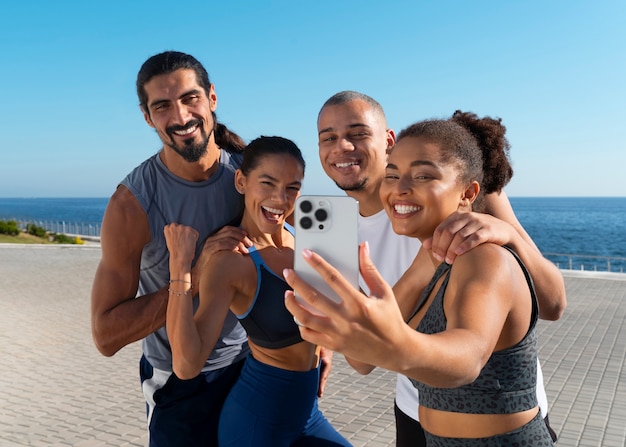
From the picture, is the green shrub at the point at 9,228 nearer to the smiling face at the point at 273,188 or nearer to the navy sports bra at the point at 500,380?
the smiling face at the point at 273,188

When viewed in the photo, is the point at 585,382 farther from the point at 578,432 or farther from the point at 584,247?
the point at 584,247

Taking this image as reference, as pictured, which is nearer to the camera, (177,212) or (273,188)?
(273,188)

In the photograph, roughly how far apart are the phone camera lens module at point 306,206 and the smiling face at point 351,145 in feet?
5.92

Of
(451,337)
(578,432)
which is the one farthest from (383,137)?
(578,432)

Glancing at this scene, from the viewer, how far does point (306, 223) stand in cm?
158

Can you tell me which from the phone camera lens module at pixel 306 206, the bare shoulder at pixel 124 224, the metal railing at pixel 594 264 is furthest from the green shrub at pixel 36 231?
the phone camera lens module at pixel 306 206

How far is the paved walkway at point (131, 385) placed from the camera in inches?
286

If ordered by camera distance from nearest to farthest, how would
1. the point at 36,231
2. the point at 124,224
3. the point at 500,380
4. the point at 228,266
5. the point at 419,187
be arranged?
the point at 500,380
the point at 419,187
the point at 228,266
the point at 124,224
the point at 36,231

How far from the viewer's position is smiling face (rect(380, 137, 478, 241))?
6.84 ft

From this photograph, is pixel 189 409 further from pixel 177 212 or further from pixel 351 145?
pixel 351 145

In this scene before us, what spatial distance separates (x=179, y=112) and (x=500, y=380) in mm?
1994

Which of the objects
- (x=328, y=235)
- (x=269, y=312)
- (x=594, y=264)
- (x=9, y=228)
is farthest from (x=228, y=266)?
(x=9, y=228)

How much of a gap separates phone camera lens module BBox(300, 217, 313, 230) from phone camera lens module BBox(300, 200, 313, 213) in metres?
0.04

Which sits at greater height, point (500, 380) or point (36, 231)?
point (500, 380)
